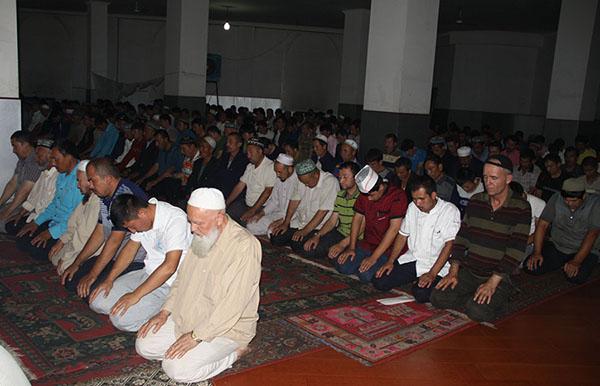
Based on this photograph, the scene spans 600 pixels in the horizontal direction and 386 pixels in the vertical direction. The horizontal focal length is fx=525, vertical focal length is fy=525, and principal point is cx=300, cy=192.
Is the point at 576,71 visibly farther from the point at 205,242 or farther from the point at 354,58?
the point at 205,242

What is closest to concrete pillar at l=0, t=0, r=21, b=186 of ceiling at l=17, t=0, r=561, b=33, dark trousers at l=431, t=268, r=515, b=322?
dark trousers at l=431, t=268, r=515, b=322

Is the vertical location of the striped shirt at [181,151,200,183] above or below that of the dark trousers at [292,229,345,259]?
above

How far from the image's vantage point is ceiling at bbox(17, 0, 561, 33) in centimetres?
1219

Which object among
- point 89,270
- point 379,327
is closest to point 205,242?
point 379,327

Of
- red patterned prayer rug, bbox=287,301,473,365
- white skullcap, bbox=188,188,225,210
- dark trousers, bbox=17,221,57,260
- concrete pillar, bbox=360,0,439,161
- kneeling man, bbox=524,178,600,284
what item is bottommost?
red patterned prayer rug, bbox=287,301,473,365

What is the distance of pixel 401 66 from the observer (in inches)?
290

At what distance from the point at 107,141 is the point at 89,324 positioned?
21.9ft

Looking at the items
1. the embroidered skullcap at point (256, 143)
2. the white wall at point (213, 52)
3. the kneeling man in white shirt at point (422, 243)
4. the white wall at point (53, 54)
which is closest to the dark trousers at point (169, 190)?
the embroidered skullcap at point (256, 143)

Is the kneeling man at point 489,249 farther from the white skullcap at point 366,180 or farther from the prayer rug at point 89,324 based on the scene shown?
the white skullcap at point 366,180

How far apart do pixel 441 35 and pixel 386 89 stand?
10719 millimetres

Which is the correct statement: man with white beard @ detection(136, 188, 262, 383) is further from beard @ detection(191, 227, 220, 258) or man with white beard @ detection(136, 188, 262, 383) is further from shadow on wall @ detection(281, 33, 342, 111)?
shadow on wall @ detection(281, 33, 342, 111)

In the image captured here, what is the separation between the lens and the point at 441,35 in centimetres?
1708

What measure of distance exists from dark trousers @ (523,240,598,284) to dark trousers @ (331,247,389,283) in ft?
4.89

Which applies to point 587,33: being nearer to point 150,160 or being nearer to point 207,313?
point 150,160
